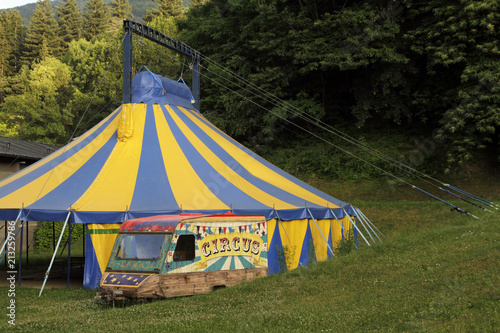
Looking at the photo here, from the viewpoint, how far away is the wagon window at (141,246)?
9258 mm

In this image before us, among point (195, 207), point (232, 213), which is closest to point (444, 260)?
point (232, 213)

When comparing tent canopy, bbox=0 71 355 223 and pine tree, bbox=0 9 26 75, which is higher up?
pine tree, bbox=0 9 26 75

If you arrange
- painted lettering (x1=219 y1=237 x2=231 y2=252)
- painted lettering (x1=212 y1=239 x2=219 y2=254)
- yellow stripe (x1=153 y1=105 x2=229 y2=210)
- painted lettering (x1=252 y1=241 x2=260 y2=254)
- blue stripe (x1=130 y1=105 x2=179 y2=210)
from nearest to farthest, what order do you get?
1. painted lettering (x1=212 y1=239 x2=219 y2=254)
2. painted lettering (x1=219 y1=237 x2=231 y2=252)
3. painted lettering (x1=252 y1=241 x2=260 y2=254)
4. blue stripe (x1=130 y1=105 x2=179 y2=210)
5. yellow stripe (x1=153 y1=105 x2=229 y2=210)

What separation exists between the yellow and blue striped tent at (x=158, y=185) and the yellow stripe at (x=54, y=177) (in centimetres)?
2

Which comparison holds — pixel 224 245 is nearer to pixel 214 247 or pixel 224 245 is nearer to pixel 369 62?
pixel 214 247

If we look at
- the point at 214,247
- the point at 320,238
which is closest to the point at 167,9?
the point at 320,238

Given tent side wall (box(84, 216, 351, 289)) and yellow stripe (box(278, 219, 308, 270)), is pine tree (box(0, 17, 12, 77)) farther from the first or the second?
yellow stripe (box(278, 219, 308, 270))

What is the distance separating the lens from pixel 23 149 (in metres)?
21.4

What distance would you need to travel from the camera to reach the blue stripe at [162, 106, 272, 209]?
1195 cm

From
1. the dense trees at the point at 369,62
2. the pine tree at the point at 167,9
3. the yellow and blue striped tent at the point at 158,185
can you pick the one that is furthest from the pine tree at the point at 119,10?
the yellow and blue striped tent at the point at 158,185

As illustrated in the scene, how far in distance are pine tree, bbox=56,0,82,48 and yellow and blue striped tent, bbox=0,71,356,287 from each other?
5656 centimetres

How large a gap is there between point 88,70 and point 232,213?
3971cm

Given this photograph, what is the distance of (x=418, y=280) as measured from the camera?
8125 millimetres

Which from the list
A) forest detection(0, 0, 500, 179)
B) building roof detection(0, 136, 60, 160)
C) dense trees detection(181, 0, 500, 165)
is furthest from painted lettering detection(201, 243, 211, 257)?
dense trees detection(181, 0, 500, 165)
